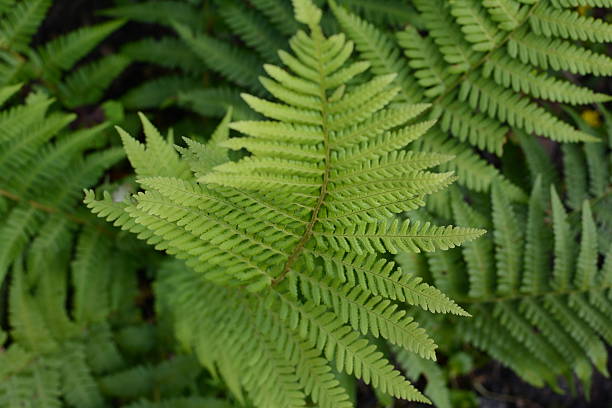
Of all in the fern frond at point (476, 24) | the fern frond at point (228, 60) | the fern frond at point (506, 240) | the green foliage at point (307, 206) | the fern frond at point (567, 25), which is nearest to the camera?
the green foliage at point (307, 206)

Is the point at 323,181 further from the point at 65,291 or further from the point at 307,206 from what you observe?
the point at 65,291

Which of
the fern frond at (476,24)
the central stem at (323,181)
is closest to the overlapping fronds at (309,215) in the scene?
the central stem at (323,181)

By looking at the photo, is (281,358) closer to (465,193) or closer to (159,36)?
(465,193)

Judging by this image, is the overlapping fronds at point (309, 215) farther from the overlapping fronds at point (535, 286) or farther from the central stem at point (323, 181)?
the overlapping fronds at point (535, 286)

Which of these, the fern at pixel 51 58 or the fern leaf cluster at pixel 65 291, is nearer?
the fern leaf cluster at pixel 65 291

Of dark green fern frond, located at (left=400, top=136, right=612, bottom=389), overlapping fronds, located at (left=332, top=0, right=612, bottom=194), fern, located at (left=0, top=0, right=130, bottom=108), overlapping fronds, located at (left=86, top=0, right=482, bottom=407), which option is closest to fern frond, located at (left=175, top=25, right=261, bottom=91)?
fern, located at (left=0, top=0, right=130, bottom=108)

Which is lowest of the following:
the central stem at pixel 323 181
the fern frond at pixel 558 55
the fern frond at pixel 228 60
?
the central stem at pixel 323 181
